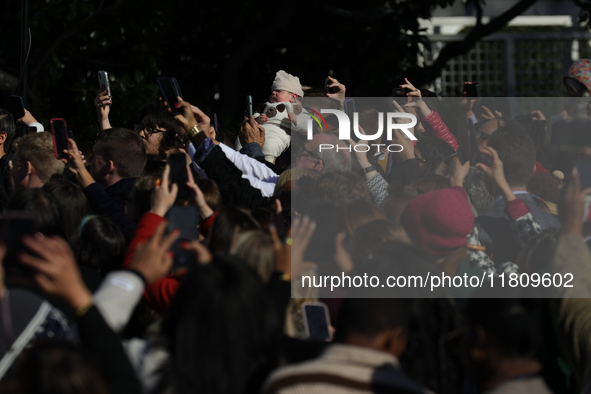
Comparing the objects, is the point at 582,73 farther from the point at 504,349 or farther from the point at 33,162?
the point at 33,162

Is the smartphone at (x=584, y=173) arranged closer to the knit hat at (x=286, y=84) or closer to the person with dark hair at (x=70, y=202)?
the person with dark hair at (x=70, y=202)

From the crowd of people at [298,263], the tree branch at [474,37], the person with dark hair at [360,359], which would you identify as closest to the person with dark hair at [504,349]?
the crowd of people at [298,263]

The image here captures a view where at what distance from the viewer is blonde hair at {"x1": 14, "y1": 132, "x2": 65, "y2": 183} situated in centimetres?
392

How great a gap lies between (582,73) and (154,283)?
126 inches

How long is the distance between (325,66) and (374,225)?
25.2 feet

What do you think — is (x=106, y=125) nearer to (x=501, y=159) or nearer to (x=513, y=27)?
(x=501, y=159)

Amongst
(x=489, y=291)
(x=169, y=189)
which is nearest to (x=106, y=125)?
(x=169, y=189)

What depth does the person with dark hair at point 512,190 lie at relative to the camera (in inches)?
115

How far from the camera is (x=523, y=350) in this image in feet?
6.40

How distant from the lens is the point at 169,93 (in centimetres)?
338

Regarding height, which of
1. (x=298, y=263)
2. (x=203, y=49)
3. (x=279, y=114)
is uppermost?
(x=298, y=263)

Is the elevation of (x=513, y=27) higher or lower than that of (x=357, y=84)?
lower

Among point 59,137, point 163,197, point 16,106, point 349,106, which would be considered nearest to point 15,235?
point 163,197

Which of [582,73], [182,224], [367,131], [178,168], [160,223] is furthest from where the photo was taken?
[582,73]
